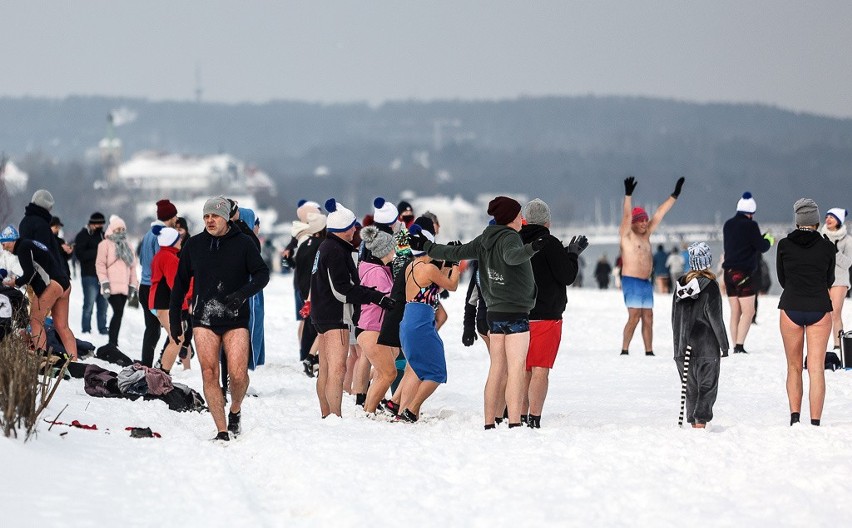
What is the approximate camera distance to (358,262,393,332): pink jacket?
11.1 meters

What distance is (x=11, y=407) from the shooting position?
801cm

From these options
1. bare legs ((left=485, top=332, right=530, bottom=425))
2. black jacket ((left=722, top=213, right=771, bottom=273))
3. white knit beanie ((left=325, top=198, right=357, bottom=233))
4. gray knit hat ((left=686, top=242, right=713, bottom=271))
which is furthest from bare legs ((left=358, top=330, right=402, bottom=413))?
black jacket ((left=722, top=213, right=771, bottom=273))

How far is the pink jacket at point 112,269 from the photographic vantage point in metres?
16.5

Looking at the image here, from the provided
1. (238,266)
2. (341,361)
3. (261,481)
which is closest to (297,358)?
(341,361)

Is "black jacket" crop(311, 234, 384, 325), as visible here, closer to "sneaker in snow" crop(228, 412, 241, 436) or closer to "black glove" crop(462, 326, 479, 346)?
"black glove" crop(462, 326, 479, 346)

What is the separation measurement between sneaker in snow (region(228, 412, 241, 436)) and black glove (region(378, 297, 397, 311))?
1336mm

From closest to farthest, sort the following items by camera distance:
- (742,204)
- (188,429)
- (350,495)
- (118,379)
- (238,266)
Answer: (350,495), (238,266), (188,429), (118,379), (742,204)

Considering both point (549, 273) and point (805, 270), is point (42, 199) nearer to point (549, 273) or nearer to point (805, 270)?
point (549, 273)

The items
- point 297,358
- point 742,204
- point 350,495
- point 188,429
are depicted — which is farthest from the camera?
point 297,358

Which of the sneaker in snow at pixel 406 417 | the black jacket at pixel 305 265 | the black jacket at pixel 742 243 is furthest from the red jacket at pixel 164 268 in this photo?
the black jacket at pixel 742 243

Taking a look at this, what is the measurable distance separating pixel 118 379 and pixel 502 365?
3293 millimetres

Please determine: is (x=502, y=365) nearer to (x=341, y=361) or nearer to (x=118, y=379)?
(x=341, y=361)

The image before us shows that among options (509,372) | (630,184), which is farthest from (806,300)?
(630,184)

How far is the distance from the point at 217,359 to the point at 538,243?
228cm
